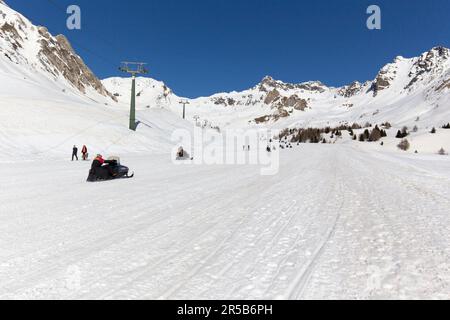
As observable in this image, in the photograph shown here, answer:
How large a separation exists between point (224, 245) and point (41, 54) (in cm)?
11679

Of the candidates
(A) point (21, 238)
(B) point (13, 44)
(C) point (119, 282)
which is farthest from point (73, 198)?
(B) point (13, 44)

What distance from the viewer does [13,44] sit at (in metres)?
96.6

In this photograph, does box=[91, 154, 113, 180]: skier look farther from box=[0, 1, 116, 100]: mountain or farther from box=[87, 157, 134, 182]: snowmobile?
box=[0, 1, 116, 100]: mountain

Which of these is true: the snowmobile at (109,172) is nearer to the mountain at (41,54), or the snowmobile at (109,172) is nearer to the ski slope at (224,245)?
the ski slope at (224,245)

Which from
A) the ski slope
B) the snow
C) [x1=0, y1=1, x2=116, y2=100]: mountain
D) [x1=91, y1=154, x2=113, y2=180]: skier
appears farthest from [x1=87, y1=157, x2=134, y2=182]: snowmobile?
[x1=0, y1=1, x2=116, y2=100]: mountain

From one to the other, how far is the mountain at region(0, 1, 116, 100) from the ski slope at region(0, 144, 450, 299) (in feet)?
288

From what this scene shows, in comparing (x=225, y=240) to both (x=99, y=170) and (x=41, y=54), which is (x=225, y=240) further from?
(x=41, y=54)

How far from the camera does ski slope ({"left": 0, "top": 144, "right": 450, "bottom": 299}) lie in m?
4.10

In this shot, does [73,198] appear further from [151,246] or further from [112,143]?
[112,143]

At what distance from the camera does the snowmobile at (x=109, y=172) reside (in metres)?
14.3

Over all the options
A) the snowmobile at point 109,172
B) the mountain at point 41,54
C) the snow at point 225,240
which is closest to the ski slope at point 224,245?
the snow at point 225,240

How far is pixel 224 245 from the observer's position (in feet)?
18.6

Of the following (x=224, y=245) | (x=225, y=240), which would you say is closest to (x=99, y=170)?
(x=225, y=240)
